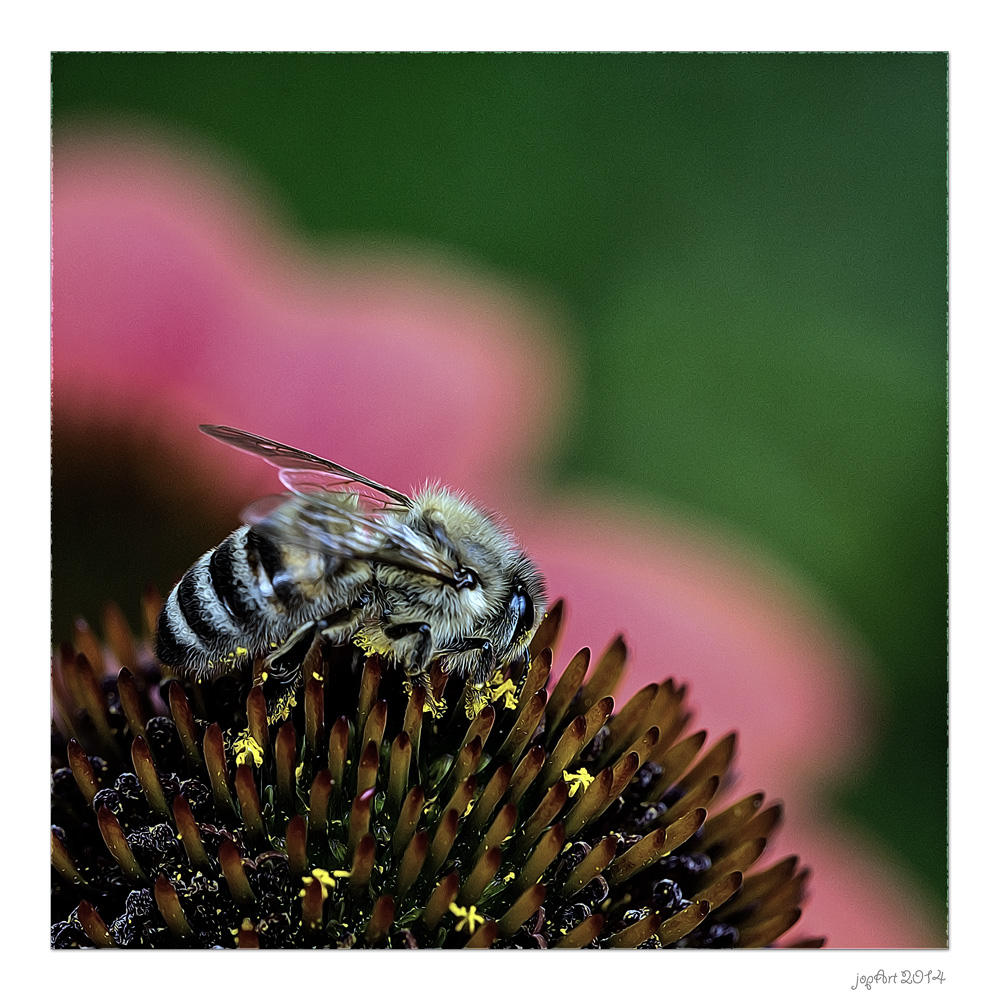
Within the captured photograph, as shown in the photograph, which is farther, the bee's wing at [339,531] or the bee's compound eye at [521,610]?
the bee's compound eye at [521,610]

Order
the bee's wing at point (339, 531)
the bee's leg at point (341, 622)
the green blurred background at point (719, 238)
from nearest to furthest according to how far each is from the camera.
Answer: the bee's wing at point (339, 531)
the bee's leg at point (341, 622)
the green blurred background at point (719, 238)

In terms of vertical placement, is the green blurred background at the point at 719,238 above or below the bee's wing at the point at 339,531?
above

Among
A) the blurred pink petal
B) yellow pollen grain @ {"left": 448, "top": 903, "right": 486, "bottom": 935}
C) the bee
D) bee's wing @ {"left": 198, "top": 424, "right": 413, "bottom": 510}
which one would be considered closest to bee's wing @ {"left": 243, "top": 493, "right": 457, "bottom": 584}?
the bee

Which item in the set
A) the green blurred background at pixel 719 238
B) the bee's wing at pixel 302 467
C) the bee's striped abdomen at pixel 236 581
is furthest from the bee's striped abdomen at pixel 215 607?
the green blurred background at pixel 719 238

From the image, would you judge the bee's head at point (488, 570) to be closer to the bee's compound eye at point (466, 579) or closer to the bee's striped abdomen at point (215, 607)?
the bee's compound eye at point (466, 579)

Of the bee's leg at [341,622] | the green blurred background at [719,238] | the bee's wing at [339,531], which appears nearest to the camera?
the bee's wing at [339,531]

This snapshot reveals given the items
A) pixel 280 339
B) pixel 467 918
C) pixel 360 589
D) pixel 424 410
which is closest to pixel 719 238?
pixel 424 410

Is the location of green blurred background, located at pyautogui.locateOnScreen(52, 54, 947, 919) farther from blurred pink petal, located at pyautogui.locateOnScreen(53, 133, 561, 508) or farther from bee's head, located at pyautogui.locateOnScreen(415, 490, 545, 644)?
bee's head, located at pyautogui.locateOnScreen(415, 490, 545, 644)
